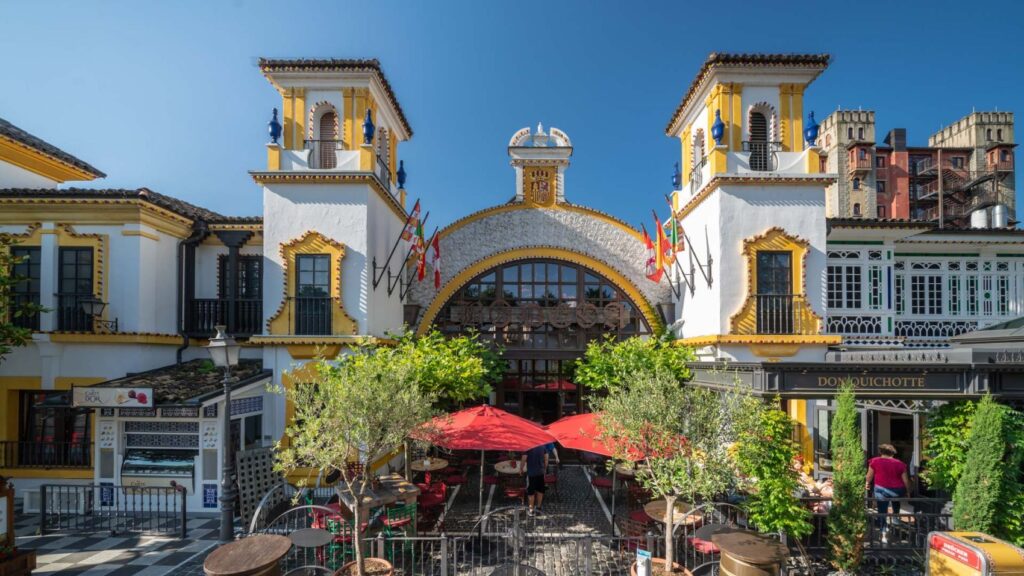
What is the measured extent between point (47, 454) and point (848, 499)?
18787 millimetres

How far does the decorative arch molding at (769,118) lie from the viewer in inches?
575

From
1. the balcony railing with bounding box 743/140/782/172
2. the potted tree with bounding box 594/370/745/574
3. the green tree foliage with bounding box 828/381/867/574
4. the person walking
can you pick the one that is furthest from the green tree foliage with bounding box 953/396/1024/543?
the balcony railing with bounding box 743/140/782/172

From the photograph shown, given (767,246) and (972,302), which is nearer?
(767,246)

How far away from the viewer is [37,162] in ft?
50.1

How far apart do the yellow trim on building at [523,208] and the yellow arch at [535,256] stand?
1483 millimetres

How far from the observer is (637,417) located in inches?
309

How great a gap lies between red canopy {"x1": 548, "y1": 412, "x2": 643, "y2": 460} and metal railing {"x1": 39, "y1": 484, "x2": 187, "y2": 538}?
805cm

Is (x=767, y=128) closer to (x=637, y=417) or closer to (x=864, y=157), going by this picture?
(x=637, y=417)

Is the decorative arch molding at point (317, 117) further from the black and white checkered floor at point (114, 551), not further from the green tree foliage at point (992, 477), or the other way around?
the green tree foliage at point (992, 477)

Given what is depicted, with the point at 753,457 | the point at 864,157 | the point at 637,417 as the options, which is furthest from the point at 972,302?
the point at 864,157

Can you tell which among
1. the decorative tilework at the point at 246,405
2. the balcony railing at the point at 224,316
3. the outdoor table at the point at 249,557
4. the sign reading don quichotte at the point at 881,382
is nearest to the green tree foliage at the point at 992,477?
the sign reading don quichotte at the point at 881,382

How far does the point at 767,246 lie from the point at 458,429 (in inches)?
384

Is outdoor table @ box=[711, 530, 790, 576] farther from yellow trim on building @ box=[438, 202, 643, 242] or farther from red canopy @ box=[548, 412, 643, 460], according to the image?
yellow trim on building @ box=[438, 202, 643, 242]

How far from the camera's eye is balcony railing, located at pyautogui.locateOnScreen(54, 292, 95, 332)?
13.4m
